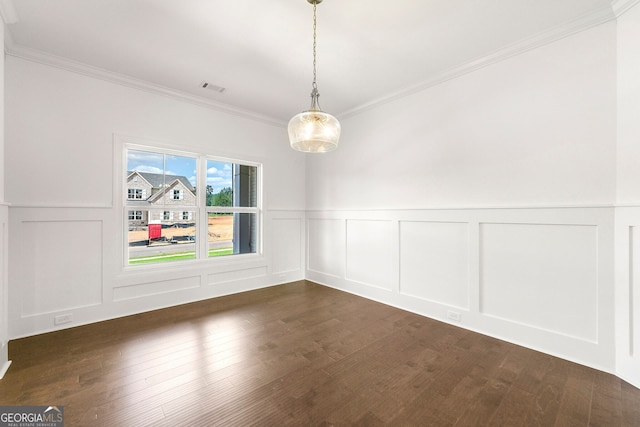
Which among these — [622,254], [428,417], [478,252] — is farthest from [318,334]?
[622,254]

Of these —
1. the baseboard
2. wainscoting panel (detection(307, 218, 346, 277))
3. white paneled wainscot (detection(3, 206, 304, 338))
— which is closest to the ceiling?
white paneled wainscot (detection(3, 206, 304, 338))

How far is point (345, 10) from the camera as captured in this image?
2119 millimetres

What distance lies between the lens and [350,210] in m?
4.15

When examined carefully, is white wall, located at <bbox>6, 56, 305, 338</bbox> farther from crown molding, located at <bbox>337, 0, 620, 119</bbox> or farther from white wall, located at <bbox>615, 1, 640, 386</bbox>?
white wall, located at <bbox>615, 1, 640, 386</bbox>

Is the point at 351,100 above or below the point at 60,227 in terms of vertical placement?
above

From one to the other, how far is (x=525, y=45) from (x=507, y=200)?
4.71 feet

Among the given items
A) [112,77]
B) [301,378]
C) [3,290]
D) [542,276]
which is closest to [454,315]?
[542,276]

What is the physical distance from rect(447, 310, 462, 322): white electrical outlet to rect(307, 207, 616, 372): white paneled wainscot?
0.01 meters

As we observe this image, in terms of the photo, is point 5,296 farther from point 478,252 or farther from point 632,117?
point 632,117

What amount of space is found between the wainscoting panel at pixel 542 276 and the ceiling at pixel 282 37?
68.4 inches

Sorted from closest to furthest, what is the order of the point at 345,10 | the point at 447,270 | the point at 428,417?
1. the point at 428,417
2. the point at 345,10
3. the point at 447,270

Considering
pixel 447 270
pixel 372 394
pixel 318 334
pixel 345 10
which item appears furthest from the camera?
pixel 447 270

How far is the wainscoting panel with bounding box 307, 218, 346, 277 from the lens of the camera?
170 inches

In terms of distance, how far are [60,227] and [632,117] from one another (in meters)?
5.21
